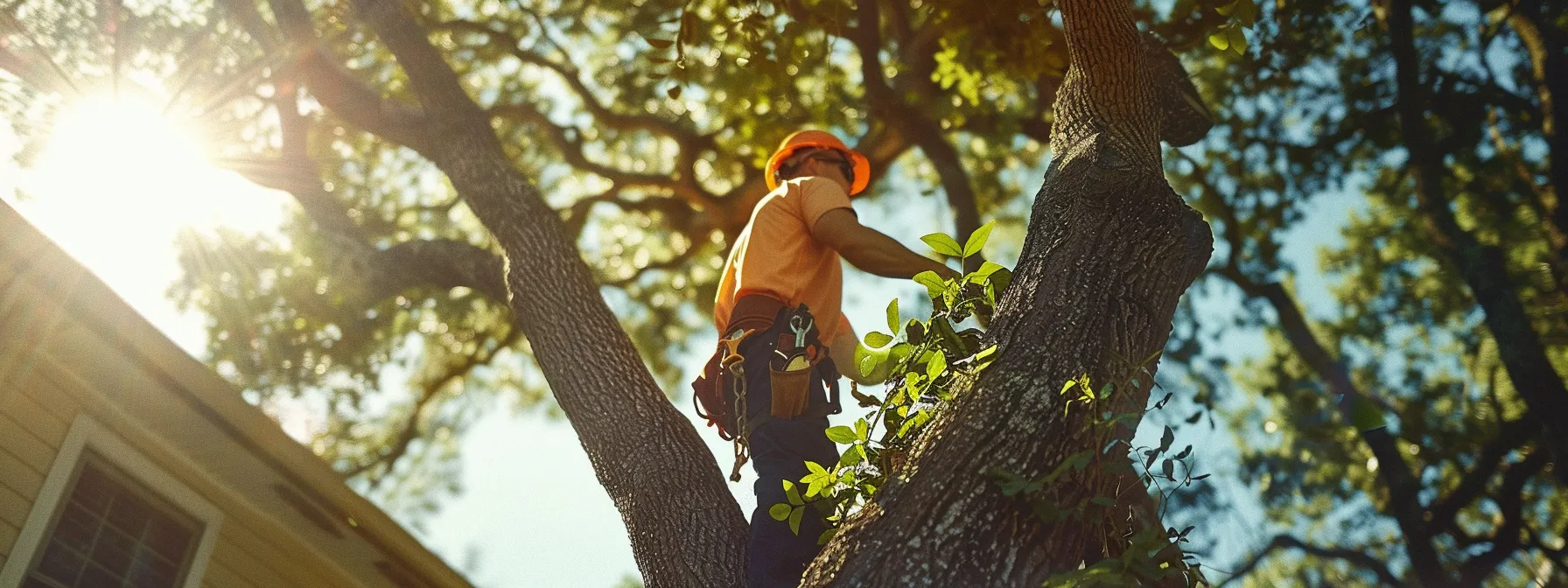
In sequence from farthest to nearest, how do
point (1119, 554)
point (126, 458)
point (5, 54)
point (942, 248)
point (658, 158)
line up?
point (658, 158), point (5, 54), point (126, 458), point (942, 248), point (1119, 554)

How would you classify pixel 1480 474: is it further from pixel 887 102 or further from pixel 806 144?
pixel 806 144

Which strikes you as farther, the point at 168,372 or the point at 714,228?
the point at 714,228

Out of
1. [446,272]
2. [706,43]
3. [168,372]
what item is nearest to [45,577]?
[168,372]

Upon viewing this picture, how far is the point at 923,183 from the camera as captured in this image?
1069 cm

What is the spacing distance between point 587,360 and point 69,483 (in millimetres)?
2948

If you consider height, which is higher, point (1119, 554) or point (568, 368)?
point (568, 368)

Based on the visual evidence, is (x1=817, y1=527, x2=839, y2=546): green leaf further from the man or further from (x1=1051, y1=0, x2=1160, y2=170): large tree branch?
(x1=1051, y1=0, x2=1160, y2=170): large tree branch

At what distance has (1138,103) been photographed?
9.86 ft

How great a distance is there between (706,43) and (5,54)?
4.24 metres

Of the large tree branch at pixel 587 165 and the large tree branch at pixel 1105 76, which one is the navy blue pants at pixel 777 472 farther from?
the large tree branch at pixel 587 165

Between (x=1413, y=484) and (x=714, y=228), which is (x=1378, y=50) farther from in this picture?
(x=714, y=228)

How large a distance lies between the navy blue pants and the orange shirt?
0.74 ft

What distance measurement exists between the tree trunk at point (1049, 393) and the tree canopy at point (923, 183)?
2.50 m

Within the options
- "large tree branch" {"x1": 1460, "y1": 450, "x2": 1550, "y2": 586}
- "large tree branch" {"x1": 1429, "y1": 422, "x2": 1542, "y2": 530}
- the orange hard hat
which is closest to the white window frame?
the orange hard hat
